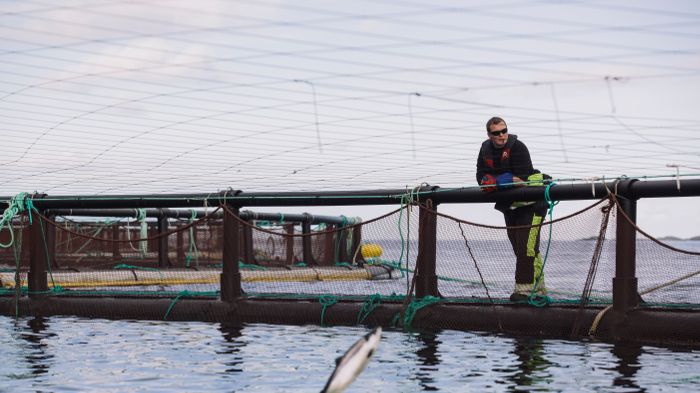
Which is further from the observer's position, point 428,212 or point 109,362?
point 428,212

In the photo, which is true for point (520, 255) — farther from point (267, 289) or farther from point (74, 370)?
point (267, 289)

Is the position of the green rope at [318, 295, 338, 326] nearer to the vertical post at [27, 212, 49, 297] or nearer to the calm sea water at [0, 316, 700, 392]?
the calm sea water at [0, 316, 700, 392]

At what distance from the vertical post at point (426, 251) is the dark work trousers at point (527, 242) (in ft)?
2.74

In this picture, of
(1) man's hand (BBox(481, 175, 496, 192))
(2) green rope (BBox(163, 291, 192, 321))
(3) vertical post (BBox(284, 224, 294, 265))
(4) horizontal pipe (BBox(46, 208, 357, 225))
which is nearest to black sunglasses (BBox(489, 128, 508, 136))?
(1) man's hand (BBox(481, 175, 496, 192))

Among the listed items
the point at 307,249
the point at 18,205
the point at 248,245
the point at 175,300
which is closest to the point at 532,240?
the point at 175,300

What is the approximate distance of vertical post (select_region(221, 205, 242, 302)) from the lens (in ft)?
38.4

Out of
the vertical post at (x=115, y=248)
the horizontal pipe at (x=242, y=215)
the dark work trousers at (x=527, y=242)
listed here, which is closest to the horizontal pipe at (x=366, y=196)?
the dark work trousers at (x=527, y=242)

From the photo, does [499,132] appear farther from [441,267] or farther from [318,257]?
[318,257]

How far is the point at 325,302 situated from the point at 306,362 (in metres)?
2.99

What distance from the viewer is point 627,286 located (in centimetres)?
952

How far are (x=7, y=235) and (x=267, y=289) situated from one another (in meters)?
5.40

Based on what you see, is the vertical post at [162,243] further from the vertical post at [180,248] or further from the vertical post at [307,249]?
the vertical post at [307,249]

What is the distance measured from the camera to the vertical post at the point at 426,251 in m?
10.8

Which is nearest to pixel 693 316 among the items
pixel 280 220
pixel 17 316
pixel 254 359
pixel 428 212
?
pixel 428 212
